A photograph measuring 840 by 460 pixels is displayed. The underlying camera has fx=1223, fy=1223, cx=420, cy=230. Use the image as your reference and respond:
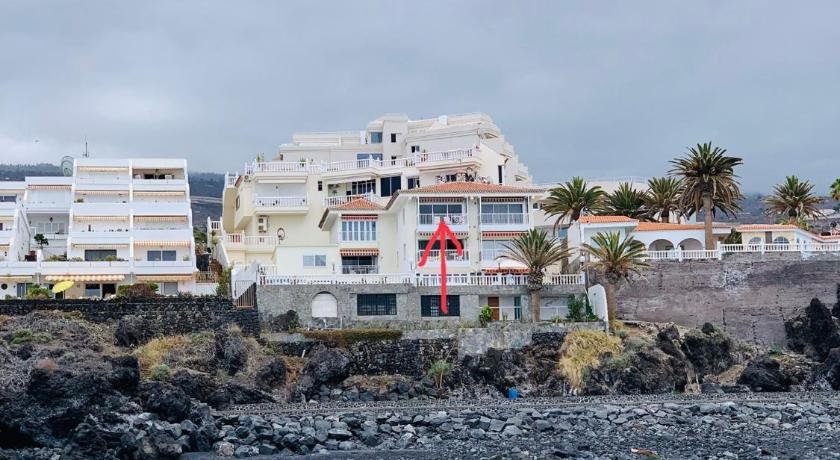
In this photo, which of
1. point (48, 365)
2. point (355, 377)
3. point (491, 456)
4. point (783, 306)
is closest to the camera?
point (491, 456)

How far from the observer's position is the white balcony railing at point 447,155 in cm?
7271

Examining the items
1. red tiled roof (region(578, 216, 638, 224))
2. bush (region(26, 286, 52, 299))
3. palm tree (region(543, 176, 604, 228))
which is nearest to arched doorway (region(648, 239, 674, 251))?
red tiled roof (region(578, 216, 638, 224))

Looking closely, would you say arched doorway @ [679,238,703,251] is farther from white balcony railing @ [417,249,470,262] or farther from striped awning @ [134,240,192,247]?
striped awning @ [134,240,192,247]

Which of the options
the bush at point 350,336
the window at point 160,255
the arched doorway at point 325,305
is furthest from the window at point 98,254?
the bush at point 350,336

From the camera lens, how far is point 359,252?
65750 mm

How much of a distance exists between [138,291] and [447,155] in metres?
22.8

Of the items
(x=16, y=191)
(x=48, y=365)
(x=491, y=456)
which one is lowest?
(x=491, y=456)

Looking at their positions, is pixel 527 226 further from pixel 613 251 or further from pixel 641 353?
pixel 641 353

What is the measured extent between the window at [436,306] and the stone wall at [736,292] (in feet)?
28.1

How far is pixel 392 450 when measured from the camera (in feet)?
133

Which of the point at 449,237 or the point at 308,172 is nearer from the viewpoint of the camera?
the point at 449,237

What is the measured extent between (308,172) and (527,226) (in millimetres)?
15781

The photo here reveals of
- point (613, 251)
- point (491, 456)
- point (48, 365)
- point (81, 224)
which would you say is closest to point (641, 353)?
point (613, 251)

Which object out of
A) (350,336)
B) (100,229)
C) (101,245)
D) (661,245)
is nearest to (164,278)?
(101,245)
